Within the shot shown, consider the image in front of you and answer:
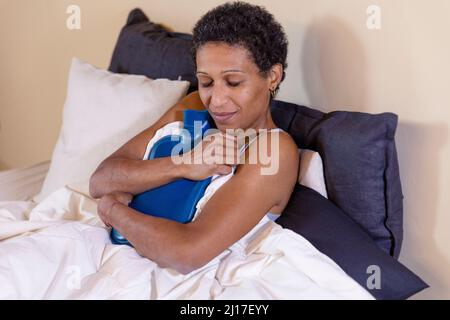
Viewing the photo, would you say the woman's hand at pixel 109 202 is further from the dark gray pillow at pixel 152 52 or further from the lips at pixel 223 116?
the dark gray pillow at pixel 152 52

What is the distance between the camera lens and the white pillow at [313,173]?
58.6 inches

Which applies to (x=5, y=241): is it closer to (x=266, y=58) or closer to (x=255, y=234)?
(x=255, y=234)

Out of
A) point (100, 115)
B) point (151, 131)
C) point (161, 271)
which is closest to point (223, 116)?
point (151, 131)

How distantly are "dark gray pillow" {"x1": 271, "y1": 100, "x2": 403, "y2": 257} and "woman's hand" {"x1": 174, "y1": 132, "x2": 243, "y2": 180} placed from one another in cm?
23

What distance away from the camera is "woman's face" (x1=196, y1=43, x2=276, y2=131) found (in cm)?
144

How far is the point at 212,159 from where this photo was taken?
1.41 metres

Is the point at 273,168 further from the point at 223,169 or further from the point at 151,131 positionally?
the point at 151,131

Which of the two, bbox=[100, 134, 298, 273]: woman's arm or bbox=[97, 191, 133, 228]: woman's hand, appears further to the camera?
bbox=[97, 191, 133, 228]: woman's hand

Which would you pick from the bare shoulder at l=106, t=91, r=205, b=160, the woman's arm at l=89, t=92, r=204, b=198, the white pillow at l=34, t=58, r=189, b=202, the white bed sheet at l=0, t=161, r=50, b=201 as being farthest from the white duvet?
the white bed sheet at l=0, t=161, r=50, b=201

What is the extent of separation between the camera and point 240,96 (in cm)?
146

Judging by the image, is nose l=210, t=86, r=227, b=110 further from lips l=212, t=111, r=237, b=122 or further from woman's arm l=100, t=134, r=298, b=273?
woman's arm l=100, t=134, r=298, b=273

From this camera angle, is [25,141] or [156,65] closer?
[156,65]

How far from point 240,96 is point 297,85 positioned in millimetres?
379
